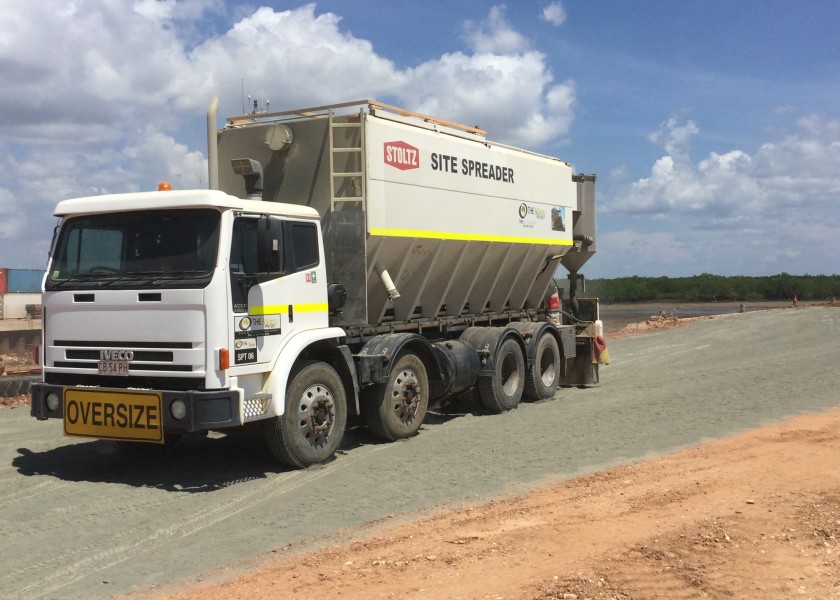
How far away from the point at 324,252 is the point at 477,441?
9.95 feet

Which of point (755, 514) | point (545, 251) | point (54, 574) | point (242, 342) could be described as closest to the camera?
point (54, 574)

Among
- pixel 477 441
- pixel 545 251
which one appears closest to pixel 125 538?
pixel 477 441

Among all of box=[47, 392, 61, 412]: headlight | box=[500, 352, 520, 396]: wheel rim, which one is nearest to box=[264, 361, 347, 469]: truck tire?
box=[47, 392, 61, 412]: headlight

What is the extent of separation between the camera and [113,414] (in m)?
8.16

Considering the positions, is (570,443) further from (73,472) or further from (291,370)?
(73,472)

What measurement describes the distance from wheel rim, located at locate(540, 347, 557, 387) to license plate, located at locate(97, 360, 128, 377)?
322 inches

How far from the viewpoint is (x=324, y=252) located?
9781 millimetres

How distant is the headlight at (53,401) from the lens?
849 cm

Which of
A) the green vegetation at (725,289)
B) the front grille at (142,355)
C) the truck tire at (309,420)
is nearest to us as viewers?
the front grille at (142,355)

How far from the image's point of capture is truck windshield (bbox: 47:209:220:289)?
8.05 metres

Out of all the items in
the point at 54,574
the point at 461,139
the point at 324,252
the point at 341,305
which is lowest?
the point at 54,574

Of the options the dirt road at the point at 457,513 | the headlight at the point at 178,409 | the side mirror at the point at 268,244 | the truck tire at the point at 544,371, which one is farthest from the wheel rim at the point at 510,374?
the headlight at the point at 178,409

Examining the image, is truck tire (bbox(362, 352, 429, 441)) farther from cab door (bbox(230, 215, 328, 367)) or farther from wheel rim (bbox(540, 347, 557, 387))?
wheel rim (bbox(540, 347, 557, 387))

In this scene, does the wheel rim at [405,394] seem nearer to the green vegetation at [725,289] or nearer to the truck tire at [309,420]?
the truck tire at [309,420]
